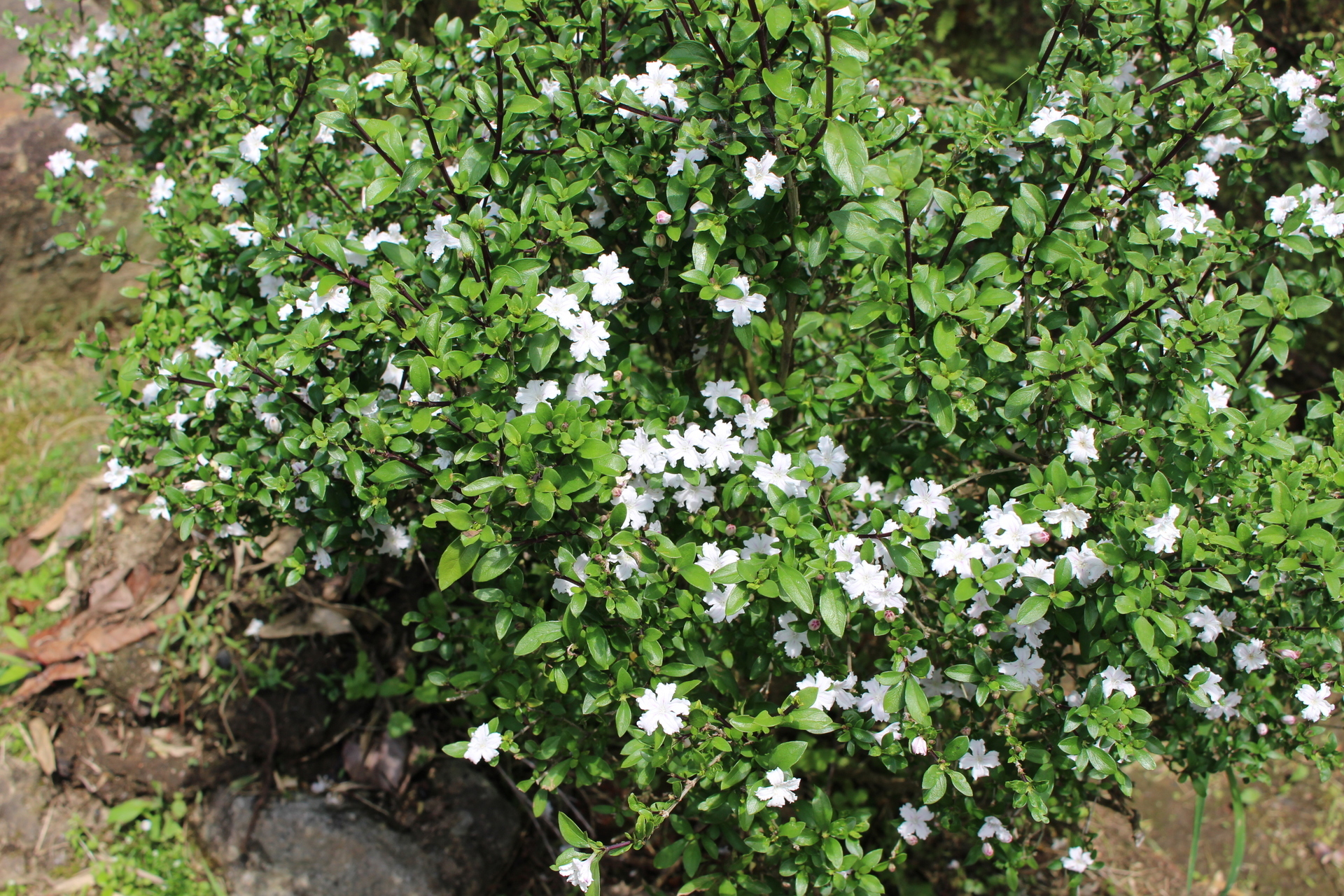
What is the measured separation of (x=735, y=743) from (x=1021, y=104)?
1.68 m

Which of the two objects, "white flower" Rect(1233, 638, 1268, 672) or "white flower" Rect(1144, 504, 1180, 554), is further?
"white flower" Rect(1233, 638, 1268, 672)

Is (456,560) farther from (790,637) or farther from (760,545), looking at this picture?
(790,637)

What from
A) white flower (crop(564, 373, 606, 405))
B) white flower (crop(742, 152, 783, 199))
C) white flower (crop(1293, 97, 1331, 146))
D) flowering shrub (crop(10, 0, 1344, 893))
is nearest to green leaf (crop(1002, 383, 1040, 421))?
flowering shrub (crop(10, 0, 1344, 893))

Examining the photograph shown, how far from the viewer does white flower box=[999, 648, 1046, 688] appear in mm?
1892

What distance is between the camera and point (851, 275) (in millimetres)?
2072

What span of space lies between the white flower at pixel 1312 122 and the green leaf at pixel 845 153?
136 cm

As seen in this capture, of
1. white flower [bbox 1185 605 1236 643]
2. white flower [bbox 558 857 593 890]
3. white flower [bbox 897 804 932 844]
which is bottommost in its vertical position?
white flower [bbox 558 857 593 890]

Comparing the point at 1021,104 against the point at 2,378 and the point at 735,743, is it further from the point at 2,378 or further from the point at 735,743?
the point at 2,378

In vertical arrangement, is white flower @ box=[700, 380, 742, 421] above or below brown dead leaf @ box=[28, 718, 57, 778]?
above

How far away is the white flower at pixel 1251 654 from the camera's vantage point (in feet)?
6.26

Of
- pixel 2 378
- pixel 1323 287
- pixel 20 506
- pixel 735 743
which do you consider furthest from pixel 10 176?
pixel 1323 287

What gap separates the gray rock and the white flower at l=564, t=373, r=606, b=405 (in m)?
Result: 1.79

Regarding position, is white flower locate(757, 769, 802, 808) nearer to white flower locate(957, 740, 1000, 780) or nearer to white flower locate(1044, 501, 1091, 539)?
white flower locate(957, 740, 1000, 780)

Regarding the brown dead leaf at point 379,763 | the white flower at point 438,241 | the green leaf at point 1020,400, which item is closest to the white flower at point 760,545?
the green leaf at point 1020,400
